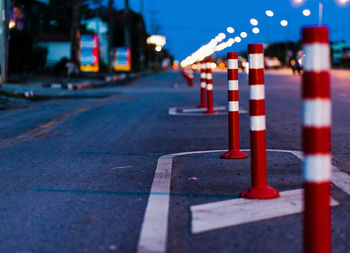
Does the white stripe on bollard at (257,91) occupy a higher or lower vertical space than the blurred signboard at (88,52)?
lower

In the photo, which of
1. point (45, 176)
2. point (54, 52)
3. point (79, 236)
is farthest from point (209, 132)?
point (54, 52)

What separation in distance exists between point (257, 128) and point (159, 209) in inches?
39.7

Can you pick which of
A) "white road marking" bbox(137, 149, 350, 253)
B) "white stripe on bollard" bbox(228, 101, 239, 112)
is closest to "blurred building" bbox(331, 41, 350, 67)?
"white stripe on bollard" bbox(228, 101, 239, 112)

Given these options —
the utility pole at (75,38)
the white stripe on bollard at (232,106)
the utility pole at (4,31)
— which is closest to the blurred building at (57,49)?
the utility pole at (75,38)

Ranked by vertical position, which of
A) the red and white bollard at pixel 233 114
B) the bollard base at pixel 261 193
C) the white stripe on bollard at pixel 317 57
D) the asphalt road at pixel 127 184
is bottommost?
the asphalt road at pixel 127 184

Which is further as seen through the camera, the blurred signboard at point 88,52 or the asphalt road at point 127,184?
the blurred signboard at point 88,52

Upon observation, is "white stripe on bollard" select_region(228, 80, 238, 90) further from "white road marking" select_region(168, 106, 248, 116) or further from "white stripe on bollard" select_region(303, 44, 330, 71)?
"white road marking" select_region(168, 106, 248, 116)

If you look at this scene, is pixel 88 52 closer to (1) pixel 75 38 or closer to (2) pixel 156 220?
(1) pixel 75 38

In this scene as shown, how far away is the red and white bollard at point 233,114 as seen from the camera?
697 cm

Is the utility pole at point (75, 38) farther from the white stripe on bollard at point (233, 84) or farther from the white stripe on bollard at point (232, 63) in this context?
the white stripe on bollard at point (232, 63)

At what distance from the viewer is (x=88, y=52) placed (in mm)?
53812

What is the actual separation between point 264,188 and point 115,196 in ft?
4.06

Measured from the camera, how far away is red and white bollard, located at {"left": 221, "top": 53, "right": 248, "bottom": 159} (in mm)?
6969

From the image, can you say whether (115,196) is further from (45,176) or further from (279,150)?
(279,150)
